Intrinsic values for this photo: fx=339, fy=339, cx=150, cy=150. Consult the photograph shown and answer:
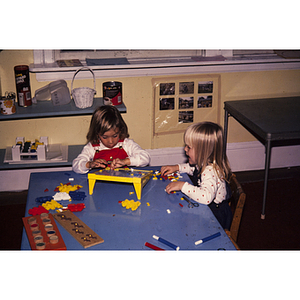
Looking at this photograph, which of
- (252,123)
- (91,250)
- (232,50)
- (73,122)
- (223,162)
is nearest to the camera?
(91,250)

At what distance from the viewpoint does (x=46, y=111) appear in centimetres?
274

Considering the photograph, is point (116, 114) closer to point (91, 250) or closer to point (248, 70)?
point (91, 250)

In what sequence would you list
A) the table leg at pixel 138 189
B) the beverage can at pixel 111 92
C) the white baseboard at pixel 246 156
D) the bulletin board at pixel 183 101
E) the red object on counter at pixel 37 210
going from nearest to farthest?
the red object on counter at pixel 37 210 → the table leg at pixel 138 189 → the beverage can at pixel 111 92 → the bulletin board at pixel 183 101 → the white baseboard at pixel 246 156

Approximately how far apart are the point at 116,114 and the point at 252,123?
1.18 m

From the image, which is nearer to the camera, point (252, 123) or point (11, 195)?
point (252, 123)

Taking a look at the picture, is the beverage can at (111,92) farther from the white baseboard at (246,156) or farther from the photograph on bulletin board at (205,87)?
the photograph on bulletin board at (205,87)

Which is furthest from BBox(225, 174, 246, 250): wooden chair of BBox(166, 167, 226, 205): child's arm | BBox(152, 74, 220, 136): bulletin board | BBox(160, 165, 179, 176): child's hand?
BBox(152, 74, 220, 136): bulletin board

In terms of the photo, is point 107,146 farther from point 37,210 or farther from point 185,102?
point 185,102

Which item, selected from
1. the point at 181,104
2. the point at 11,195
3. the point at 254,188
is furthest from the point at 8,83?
the point at 254,188

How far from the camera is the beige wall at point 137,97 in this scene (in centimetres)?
294

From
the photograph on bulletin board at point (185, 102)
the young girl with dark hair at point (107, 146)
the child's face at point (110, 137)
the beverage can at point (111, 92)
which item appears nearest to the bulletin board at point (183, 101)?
the photograph on bulletin board at point (185, 102)

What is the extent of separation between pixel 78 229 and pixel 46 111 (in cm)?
141

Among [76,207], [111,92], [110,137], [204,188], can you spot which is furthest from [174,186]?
[111,92]

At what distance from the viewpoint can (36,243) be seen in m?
1.50
